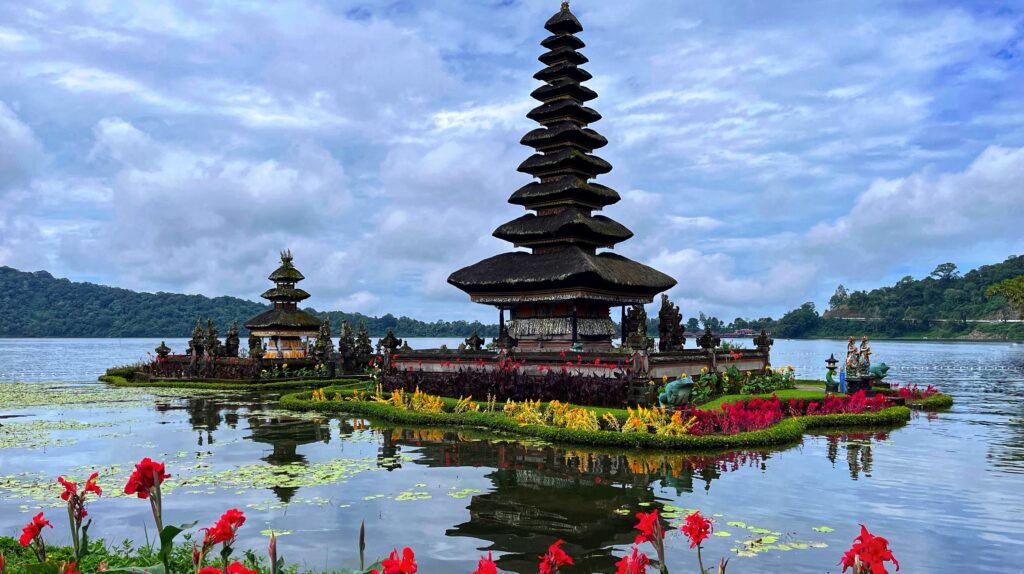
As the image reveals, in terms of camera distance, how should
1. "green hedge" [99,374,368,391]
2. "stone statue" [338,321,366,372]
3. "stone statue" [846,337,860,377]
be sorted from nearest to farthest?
"stone statue" [846,337,860,377], "green hedge" [99,374,368,391], "stone statue" [338,321,366,372]

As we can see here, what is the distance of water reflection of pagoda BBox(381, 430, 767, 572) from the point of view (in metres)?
9.41

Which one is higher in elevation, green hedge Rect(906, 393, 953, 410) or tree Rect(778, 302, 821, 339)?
tree Rect(778, 302, 821, 339)

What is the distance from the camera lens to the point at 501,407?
2405 centimetres

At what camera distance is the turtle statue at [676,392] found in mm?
19672

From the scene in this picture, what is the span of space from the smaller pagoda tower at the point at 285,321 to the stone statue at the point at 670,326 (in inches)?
832

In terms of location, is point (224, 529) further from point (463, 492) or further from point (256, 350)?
point (256, 350)

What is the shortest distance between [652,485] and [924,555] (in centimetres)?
474

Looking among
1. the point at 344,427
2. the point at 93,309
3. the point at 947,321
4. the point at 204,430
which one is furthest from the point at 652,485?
the point at 93,309

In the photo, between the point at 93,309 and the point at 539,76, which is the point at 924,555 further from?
the point at 93,309

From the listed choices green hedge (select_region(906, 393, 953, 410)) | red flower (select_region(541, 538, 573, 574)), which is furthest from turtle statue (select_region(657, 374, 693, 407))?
red flower (select_region(541, 538, 573, 574))

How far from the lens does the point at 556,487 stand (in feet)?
41.7

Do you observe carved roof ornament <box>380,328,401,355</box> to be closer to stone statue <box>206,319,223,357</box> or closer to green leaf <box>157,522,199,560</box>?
stone statue <box>206,319,223,357</box>

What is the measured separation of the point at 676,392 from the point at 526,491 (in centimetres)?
849

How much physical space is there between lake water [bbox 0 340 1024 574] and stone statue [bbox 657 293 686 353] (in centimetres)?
1498
